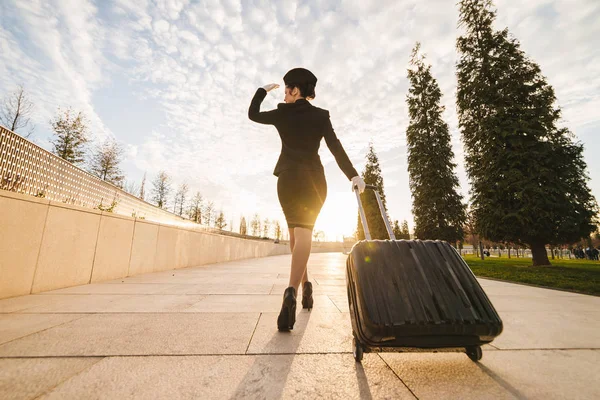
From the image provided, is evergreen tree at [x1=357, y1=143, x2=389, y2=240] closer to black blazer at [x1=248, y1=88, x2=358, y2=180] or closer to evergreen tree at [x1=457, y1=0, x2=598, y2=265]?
evergreen tree at [x1=457, y1=0, x2=598, y2=265]

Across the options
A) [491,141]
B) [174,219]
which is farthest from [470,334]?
[491,141]

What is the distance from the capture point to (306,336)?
5.97 ft

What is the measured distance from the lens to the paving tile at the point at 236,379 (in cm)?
108

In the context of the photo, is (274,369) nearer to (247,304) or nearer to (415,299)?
(415,299)

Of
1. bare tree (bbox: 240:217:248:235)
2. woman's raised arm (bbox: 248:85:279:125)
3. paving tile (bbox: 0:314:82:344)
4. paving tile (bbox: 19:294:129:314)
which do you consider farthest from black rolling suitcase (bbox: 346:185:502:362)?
bare tree (bbox: 240:217:248:235)

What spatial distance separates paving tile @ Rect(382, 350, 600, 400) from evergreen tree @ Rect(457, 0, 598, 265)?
14.0 metres

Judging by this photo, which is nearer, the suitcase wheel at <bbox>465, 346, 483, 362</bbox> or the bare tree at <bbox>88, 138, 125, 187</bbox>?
the suitcase wheel at <bbox>465, 346, 483, 362</bbox>

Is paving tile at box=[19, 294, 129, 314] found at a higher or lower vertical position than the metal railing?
lower

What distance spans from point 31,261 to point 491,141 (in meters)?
17.4

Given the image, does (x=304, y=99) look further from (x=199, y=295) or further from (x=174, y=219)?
(x=174, y=219)

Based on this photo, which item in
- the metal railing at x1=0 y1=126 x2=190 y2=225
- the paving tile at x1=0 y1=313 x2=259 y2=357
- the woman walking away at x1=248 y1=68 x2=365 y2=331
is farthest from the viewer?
the metal railing at x1=0 y1=126 x2=190 y2=225

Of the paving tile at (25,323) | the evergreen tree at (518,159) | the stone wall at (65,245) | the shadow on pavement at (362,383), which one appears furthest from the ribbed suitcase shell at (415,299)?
the evergreen tree at (518,159)

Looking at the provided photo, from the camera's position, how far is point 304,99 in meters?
2.43

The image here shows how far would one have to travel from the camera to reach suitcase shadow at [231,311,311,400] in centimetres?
109
